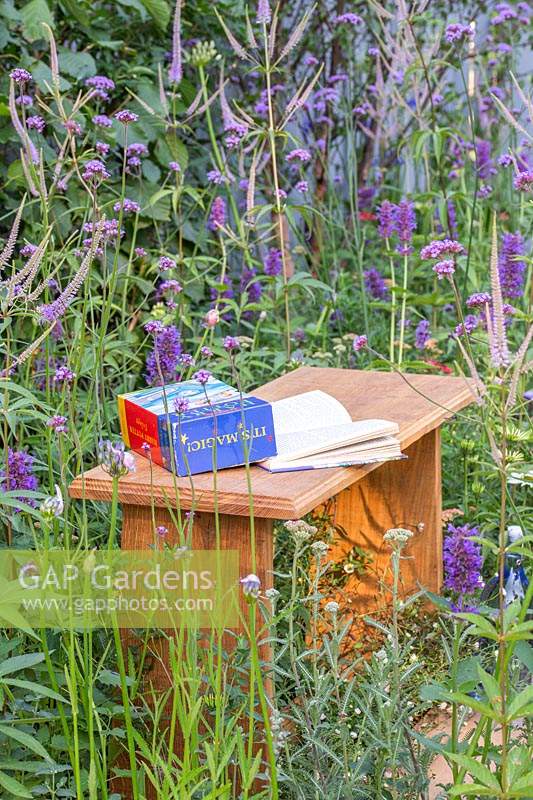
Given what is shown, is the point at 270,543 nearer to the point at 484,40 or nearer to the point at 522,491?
the point at 522,491

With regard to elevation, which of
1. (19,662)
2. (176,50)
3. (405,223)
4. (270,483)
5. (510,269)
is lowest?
(19,662)

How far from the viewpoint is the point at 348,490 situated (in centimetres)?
280

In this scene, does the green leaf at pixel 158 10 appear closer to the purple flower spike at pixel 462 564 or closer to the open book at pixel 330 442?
the open book at pixel 330 442

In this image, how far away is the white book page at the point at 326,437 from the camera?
2186mm

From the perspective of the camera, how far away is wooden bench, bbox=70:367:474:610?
202 cm

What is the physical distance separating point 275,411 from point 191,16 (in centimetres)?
247

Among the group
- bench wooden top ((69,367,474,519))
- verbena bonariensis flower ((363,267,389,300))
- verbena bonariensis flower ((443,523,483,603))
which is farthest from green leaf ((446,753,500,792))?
verbena bonariensis flower ((363,267,389,300))

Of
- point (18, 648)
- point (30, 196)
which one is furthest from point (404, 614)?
point (30, 196)

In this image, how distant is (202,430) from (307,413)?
38 centimetres

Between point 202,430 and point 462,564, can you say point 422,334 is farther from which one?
point 202,430

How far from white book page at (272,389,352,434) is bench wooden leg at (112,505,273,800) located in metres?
0.30

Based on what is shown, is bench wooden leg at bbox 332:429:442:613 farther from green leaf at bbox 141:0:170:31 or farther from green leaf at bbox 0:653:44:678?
green leaf at bbox 141:0:170:31

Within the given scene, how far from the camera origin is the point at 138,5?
151 inches

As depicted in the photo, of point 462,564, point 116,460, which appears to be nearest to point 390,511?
point 462,564
